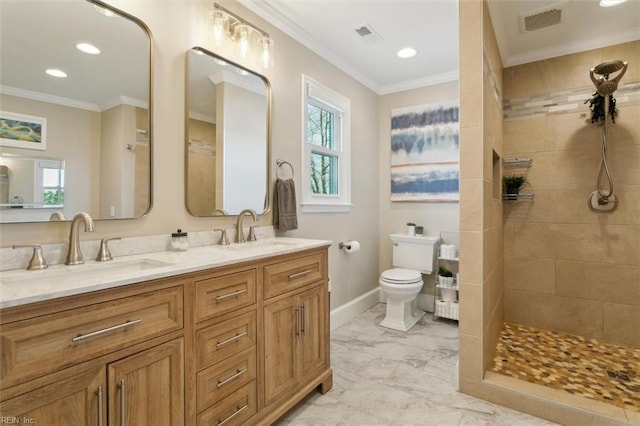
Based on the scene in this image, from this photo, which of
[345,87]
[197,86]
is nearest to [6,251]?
[197,86]

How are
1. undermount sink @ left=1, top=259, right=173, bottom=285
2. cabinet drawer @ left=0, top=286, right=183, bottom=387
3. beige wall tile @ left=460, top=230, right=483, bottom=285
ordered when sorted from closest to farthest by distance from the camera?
cabinet drawer @ left=0, top=286, right=183, bottom=387
undermount sink @ left=1, top=259, right=173, bottom=285
beige wall tile @ left=460, top=230, right=483, bottom=285

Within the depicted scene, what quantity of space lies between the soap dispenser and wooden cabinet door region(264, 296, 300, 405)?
0.56 meters

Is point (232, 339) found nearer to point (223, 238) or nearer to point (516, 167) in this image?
point (223, 238)

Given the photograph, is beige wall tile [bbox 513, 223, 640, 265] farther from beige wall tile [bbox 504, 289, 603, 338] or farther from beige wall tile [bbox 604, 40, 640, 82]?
beige wall tile [bbox 604, 40, 640, 82]

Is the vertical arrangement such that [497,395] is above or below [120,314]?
below

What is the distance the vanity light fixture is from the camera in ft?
6.19

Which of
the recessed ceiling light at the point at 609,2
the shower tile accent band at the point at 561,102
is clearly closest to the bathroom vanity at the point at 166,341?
the shower tile accent band at the point at 561,102

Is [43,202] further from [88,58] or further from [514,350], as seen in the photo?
[514,350]

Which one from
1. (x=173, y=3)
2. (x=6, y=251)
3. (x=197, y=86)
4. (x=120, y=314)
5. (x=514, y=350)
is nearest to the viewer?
(x=120, y=314)

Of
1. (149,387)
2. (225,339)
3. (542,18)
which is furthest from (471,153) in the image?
(149,387)

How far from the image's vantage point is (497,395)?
73.3 inches

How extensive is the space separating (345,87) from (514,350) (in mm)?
2790

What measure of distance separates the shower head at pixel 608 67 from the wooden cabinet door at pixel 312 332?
104 inches

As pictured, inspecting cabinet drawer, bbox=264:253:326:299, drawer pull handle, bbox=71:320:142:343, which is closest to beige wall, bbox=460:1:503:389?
cabinet drawer, bbox=264:253:326:299
